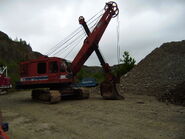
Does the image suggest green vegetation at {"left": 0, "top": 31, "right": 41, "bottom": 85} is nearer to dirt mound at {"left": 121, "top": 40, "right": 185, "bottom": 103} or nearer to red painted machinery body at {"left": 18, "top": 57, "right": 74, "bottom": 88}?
dirt mound at {"left": 121, "top": 40, "right": 185, "bottom": 103}

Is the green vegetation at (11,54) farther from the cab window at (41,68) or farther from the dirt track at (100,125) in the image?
the dirt track at (100,125)

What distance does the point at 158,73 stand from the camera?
22203mm

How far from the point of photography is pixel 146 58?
25.8 meters

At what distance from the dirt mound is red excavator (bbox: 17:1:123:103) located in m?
4.01

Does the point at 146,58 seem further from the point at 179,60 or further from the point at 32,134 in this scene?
the point at 32,134

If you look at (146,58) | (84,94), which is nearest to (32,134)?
(84,94)

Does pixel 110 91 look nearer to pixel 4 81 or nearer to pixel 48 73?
pixel 48 73

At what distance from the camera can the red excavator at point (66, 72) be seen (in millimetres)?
16609

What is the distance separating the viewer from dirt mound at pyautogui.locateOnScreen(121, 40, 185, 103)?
2030 centimetres

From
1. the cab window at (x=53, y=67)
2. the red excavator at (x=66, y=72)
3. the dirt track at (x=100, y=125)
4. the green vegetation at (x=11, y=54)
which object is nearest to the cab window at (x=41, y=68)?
the red excavator at (x=66, y=72)

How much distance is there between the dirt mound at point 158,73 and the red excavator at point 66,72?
401cm

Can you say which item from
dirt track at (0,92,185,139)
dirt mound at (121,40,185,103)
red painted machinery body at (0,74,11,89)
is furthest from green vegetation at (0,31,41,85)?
dirt track at (0,92,185,139)

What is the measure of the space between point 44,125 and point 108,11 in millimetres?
10252

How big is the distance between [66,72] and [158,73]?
8.82m
